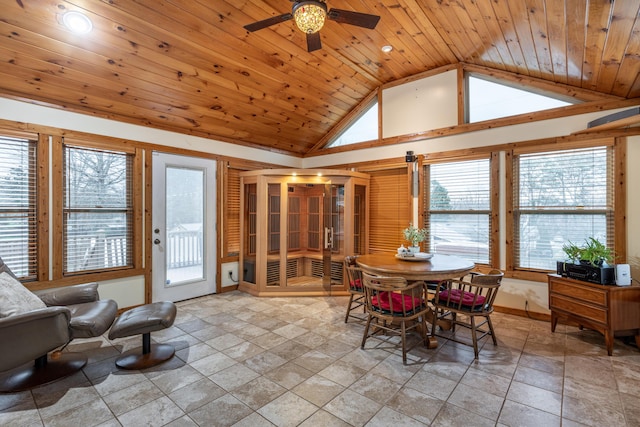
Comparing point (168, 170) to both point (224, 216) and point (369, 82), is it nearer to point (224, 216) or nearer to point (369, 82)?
point (224, 216)

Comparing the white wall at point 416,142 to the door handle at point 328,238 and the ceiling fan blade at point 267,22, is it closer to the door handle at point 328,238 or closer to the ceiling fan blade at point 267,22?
the door handle at point 328,238

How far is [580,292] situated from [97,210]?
17.9 ft

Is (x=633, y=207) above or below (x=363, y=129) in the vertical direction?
below

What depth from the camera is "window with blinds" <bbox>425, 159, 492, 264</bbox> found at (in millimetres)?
4234

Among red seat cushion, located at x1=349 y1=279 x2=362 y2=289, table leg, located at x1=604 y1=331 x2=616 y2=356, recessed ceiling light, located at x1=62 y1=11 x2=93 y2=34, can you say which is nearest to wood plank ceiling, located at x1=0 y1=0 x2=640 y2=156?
recessed ceiling light, located at x1=62 y1=11 x2=93 y2=34

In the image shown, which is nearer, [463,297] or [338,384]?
[338,384]

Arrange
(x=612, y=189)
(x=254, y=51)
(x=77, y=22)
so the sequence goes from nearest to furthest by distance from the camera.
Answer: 1. (x=77, y=22)
2. (x=612, y=189)
3. (x=254, y=51)

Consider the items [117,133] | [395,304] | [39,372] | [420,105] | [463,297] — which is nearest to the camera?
[39,372]

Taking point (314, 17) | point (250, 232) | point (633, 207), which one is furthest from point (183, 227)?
point (633, 207)

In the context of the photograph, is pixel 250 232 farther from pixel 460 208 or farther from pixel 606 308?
pixel 606 308

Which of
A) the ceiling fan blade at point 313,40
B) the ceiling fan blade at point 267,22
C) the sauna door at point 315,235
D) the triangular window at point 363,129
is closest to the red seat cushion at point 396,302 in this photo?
the sauna door at point 315,235

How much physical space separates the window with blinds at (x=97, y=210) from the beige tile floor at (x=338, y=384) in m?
1.10

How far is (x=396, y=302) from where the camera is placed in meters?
2.93

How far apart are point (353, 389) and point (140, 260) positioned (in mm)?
3268
